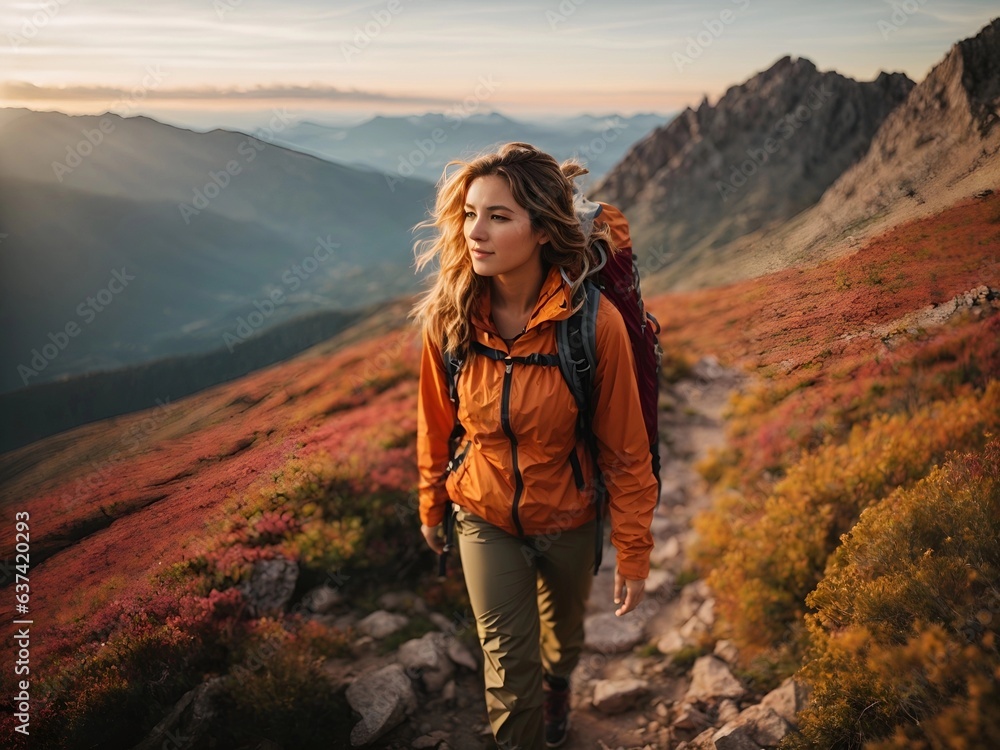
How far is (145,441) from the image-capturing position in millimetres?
4059

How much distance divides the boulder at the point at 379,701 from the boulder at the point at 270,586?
0.90 meters

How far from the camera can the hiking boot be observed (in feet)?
14.3

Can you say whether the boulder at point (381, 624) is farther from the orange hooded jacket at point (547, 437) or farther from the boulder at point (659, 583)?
the boulder at point (659, 583)

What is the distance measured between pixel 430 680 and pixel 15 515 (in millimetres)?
2993

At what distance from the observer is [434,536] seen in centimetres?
404

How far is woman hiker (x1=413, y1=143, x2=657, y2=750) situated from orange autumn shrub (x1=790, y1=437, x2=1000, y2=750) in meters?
1.10

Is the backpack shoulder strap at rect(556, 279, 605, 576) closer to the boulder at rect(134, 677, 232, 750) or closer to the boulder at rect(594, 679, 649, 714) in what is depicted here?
the boulder at rect(594, 679, 649, 714)


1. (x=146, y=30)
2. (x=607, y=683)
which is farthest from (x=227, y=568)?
(x=146, y=30)

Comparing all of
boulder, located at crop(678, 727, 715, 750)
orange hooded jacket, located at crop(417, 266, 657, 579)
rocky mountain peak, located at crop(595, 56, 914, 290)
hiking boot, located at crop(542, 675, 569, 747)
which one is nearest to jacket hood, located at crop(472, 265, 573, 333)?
orange hooded jacket, located at crop(417, 266, 657, 579)

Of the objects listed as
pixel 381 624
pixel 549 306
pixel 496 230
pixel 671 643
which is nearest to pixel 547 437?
pixel 549 306

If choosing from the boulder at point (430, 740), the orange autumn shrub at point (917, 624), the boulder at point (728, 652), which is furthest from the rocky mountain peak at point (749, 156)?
the boulder at point (430, 740)

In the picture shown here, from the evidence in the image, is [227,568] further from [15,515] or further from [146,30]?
[146,30]

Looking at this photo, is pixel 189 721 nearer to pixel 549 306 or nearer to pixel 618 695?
pixel 618 695

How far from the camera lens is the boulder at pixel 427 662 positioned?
4660 mm
